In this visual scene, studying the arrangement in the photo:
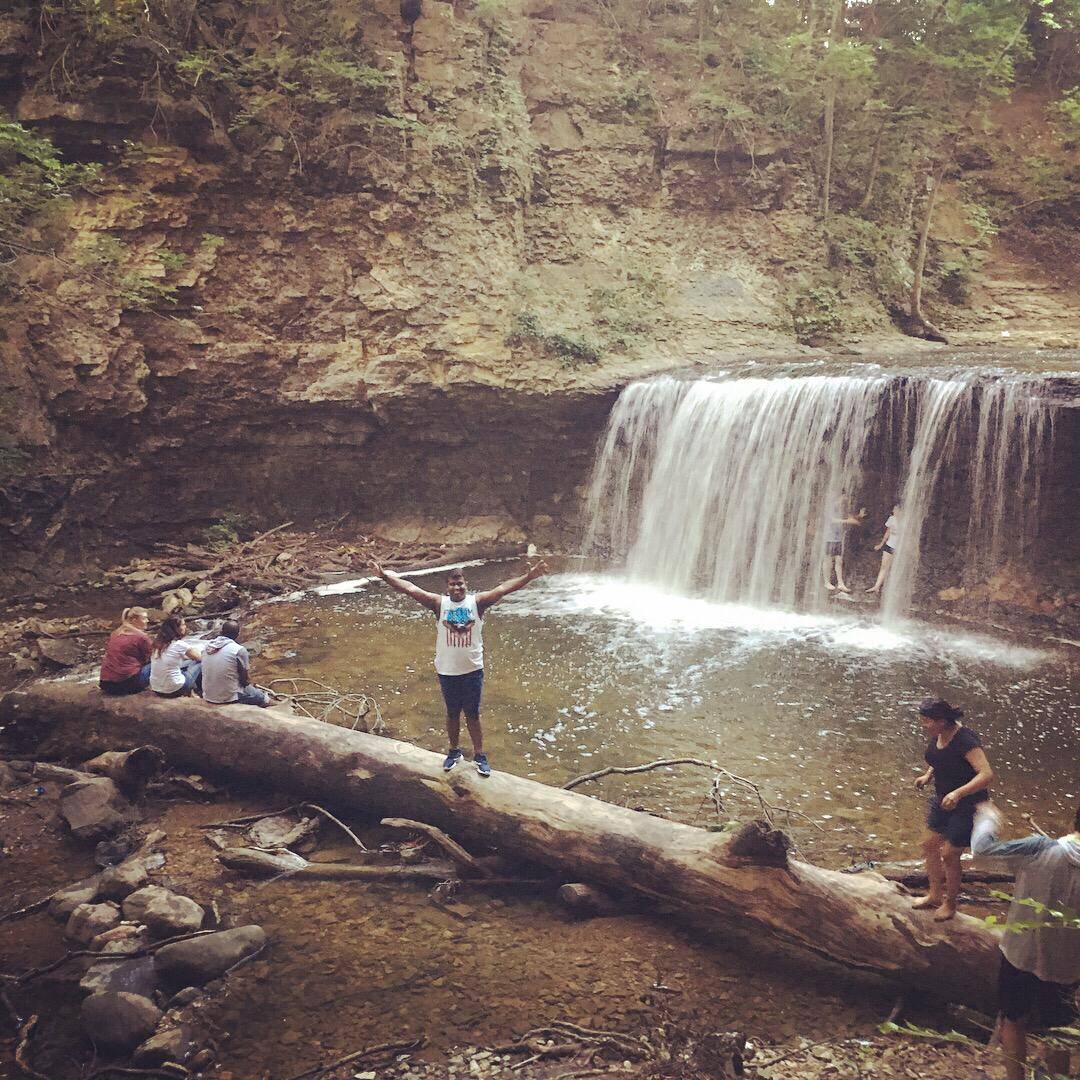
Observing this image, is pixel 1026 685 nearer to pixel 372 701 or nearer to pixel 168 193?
pixel 372 701

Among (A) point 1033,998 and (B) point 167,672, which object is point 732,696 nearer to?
(A) point 1033,998

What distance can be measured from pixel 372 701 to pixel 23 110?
12.3 metres

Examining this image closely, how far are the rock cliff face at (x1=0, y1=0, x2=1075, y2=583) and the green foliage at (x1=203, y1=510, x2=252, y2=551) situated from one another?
214 mm

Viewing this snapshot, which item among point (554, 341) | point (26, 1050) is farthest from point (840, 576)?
point (26, 1050)

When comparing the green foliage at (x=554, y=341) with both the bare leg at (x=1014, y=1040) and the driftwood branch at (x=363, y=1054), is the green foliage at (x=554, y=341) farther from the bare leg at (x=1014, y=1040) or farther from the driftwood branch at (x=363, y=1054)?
the bare leg at (x=1014, y=1040)

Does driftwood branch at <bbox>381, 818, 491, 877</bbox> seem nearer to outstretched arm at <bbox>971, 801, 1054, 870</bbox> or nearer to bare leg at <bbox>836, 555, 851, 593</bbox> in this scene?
outstretched arm at <bbox>971, 801, 1054, 870</bbox>

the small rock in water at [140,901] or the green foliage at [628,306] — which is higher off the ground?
the green foliage at [628,306]

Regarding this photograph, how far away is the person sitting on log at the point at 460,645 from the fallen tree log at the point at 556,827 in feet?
1.10

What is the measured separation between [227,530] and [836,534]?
11442mm

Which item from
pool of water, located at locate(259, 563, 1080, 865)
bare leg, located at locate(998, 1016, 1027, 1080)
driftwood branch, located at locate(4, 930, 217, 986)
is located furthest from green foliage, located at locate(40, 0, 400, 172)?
bare leg, located at locate(998, 1016, 1027, 1080)

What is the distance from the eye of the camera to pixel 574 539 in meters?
16.8

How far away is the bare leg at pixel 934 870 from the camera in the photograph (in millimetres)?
4457

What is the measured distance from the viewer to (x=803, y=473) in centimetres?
1317

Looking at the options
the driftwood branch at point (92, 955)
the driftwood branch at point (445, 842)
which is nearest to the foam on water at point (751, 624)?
the driftwood branch at point (445, 842)
